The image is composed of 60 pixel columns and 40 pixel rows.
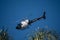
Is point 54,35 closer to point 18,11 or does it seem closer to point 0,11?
point 18,11

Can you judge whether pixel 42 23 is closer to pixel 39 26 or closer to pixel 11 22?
pixel 39 26

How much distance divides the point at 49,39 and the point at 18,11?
1.53m

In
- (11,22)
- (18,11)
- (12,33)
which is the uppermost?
(18,11)

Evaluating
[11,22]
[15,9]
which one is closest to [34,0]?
[15,9]

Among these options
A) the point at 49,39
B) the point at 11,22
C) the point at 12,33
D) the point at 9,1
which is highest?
the point at 9,1

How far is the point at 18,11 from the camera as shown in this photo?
20.1ft

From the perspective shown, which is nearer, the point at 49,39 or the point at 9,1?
the point at 49,39

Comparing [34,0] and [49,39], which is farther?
[34,0]

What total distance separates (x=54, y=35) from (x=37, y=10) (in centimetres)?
109

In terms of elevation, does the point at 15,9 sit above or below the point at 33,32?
above

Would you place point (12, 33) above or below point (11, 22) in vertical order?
below

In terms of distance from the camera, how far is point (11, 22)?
240 inches

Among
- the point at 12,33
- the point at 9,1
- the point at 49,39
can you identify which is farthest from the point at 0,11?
the point at 49,39

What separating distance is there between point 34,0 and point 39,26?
3.24 feet
